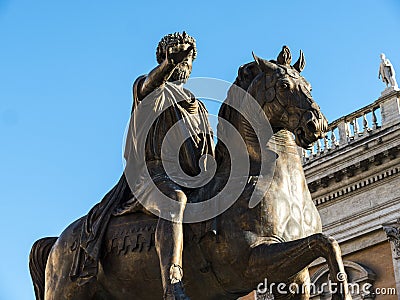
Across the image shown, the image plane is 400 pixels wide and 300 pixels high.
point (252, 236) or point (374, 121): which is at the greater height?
point (374, 121)

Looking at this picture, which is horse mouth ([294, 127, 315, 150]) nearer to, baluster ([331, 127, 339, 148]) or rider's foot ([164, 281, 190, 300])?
rider's foot ([164, 281, 190, 300])

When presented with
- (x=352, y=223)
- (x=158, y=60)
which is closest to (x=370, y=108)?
(x=352, y=223)

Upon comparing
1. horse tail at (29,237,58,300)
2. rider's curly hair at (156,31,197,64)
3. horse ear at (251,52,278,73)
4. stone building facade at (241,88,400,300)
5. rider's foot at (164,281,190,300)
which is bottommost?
rider's foot at (164,281,190,300)

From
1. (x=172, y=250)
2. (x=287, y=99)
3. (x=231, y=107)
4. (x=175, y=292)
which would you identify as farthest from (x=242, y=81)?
(x=175, y=292)

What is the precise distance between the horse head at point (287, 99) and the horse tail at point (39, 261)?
176 cm

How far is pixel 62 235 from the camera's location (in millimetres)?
5918

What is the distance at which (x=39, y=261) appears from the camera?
6195mm

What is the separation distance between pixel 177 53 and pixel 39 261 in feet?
5.71

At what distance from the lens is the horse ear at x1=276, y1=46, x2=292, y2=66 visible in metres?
5.59

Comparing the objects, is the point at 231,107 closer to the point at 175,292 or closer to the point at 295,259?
the point at 295,259

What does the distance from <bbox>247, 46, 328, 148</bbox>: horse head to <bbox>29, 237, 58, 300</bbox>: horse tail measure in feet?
5.78

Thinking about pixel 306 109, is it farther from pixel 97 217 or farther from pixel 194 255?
pixel 97 217

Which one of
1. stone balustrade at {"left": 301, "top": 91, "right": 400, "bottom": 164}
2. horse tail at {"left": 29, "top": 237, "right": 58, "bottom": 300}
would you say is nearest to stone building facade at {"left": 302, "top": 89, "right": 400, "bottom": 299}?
stone balustrade at {"left": 301, "top": 91, "right": 400, "bottom": 164}

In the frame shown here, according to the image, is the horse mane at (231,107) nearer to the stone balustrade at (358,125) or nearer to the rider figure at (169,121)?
the rider figure at (169,121)
